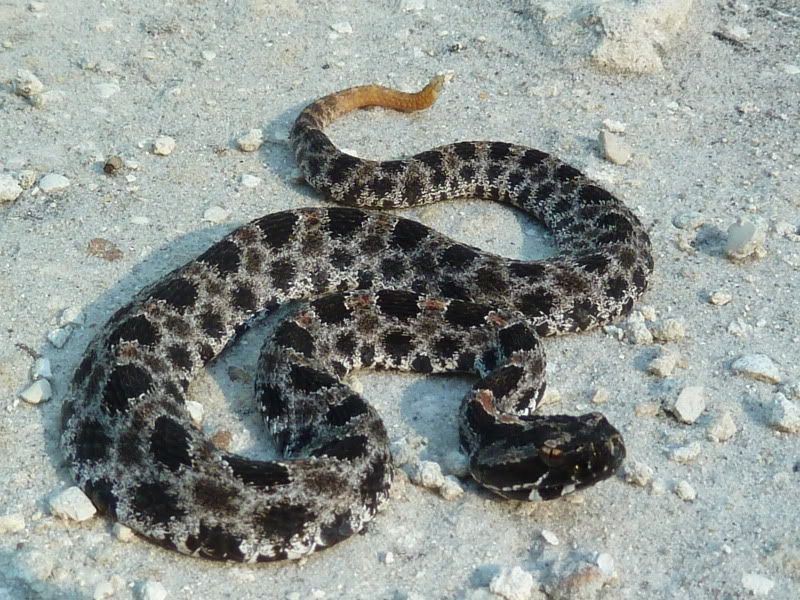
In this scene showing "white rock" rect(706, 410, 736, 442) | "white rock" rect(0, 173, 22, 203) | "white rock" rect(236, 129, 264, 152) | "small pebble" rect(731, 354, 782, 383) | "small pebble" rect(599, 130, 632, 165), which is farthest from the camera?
"small pebble" rect(599, 130, 632, 165)

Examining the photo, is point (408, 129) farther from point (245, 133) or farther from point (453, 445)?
point (453, 445)

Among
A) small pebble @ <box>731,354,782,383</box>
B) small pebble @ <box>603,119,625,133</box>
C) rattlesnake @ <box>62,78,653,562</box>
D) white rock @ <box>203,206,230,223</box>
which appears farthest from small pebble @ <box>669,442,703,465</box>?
small pebble @ <box>603,119,625,133</box>

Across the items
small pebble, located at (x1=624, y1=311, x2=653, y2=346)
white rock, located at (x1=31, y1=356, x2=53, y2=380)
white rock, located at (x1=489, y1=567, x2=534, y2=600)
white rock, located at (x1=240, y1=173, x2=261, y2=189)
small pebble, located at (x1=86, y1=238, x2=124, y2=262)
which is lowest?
white rock, located at (x1=240, y1=173, x2=261, y2=189)

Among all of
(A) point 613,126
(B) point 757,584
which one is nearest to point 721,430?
(B) point 757,584

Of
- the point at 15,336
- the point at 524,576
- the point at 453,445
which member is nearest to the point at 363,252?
the point at 453,445

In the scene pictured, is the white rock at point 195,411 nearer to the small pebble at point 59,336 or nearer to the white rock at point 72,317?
the small pebble at point 59,336

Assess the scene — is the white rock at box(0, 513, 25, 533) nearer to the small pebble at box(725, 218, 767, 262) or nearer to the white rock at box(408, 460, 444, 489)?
the white rock at box(408, 460, 444, 489)

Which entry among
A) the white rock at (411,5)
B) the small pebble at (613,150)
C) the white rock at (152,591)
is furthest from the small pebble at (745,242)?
the white rock at (152,591)

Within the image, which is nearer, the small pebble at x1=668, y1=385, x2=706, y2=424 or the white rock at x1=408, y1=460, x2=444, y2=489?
the white rock at x1=408, y1=460, x2=444, y2=489

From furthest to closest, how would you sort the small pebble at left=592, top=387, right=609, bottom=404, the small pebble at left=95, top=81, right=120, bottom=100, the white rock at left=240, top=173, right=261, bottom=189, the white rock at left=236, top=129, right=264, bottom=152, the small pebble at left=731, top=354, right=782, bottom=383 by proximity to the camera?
1. the small pebble at left=95, top=81, right=120, bottom=100
2. the white rock at left=236, top=129, right=264, bottom=152
3. the white rock at left=240, top=173, right=261, bottom=189
4. the small pebble at left=731, top=354, right=782, bottom=383
5. the small pebble at left=592, top=387, right=609, bottom=404
